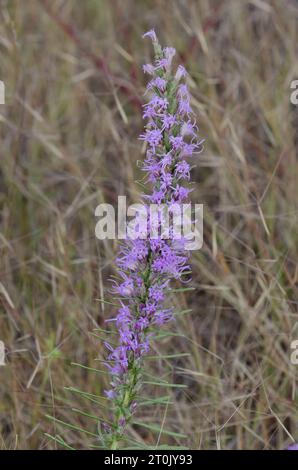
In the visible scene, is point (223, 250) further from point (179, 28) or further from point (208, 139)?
point (179, 28)

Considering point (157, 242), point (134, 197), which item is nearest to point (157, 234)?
point (157, 242)

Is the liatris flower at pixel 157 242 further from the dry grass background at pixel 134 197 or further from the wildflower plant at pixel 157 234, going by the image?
the dry grass background at pixel 134 197

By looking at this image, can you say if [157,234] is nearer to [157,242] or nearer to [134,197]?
[157,242]

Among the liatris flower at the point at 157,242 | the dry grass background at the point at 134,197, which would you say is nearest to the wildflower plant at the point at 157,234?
the liatris flower at the point at 157,242

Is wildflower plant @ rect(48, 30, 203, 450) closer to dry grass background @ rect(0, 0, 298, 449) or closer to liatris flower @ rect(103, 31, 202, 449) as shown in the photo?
liatris flower @ rect(103, 31, 202, 449)

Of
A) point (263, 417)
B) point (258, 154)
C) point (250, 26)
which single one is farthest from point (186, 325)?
point (250, 26)
